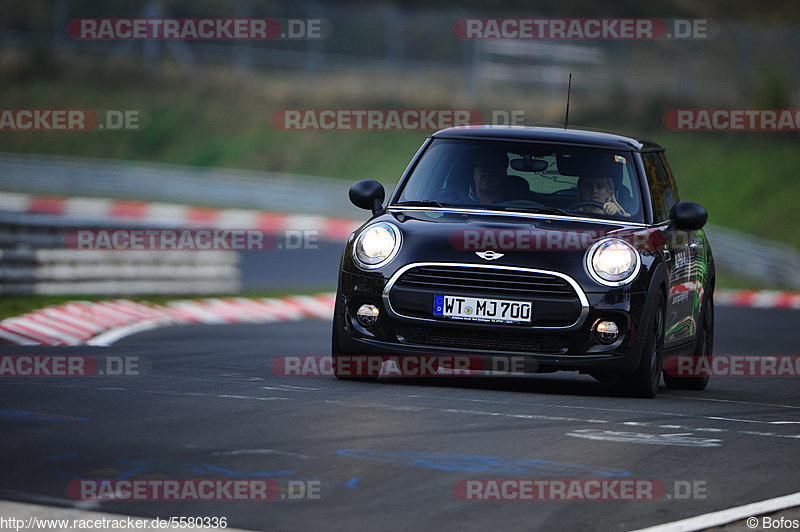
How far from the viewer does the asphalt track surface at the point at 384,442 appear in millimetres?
5680

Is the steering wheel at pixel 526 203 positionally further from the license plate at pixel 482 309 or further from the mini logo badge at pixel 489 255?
the license plate at pixel 482 309

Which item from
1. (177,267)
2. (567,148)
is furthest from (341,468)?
(177,267)

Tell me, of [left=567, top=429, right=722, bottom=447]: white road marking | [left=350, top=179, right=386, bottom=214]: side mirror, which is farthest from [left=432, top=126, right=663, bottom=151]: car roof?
[left=567, top=429, right=722, bottom=447]: white road marking

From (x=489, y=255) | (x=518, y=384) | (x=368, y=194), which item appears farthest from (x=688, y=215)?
(x=368, y=194)

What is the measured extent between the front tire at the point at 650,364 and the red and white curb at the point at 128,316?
427 centimetres

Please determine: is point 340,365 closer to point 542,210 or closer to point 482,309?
point 482,309

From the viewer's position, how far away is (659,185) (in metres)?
10.7

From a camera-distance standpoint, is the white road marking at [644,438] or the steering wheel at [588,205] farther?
the steering wheel at [588,205]

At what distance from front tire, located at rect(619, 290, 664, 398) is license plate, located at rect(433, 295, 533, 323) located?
0.78 meters

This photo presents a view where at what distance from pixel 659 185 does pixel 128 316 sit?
6526 millimetres

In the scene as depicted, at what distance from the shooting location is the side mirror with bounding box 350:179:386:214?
32.8 feet

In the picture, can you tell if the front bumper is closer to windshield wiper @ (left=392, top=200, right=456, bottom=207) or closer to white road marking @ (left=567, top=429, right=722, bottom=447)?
windshield wiper @ (left=392, top=200, right=456, bottom=207)

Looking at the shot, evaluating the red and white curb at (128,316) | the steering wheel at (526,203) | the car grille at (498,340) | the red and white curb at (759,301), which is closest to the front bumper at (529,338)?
the car grille at (498,340)

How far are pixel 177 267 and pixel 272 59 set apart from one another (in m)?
30.5
